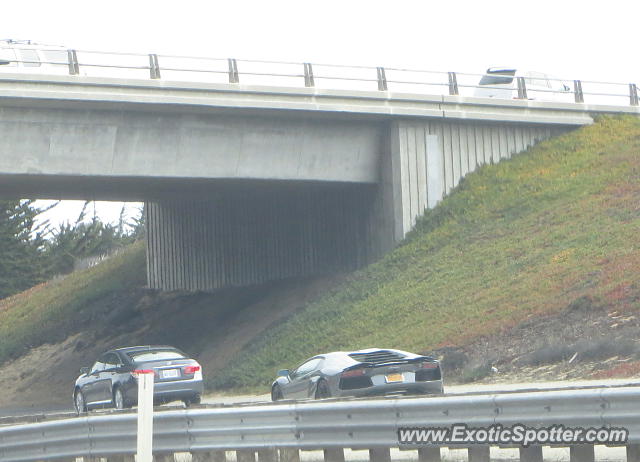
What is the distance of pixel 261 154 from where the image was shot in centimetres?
3431

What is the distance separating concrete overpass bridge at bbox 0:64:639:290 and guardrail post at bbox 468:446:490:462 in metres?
21.6

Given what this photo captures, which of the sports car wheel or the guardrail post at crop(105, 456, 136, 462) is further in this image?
the sports car wheel

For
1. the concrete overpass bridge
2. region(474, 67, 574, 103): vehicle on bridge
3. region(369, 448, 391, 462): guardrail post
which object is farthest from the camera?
region(474, 67, 574, 103): vehicle on bridge

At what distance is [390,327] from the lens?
98.8 ft

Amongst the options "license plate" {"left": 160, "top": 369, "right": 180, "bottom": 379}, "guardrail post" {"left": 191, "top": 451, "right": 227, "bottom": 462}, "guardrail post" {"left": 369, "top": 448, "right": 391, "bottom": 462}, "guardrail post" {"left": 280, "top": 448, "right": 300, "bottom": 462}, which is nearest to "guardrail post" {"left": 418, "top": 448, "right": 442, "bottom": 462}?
"guardrail post" {"left": 369, "top": 448, "right": 391, "bottom": 462}

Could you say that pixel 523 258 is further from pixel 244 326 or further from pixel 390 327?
pixel 244 326

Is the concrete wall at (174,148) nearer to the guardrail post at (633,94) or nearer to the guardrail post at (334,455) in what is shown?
the guardrail post at (633,94)

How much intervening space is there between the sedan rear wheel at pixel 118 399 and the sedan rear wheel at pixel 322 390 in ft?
17.3

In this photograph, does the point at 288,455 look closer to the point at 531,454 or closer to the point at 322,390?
the point at 531,454

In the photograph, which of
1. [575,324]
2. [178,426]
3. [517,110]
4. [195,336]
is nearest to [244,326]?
[195,336]

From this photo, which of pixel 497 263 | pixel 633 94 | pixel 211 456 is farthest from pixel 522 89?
pixel 211 456

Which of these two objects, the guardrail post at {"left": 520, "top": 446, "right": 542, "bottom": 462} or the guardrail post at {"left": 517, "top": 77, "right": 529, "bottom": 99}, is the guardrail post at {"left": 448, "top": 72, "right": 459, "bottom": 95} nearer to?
the guardrail post at {"left": 517, "top": 77, "right": 529, "bottom": 99}

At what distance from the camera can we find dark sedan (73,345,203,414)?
2256 centimetres

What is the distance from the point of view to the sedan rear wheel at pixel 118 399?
22825 mm
